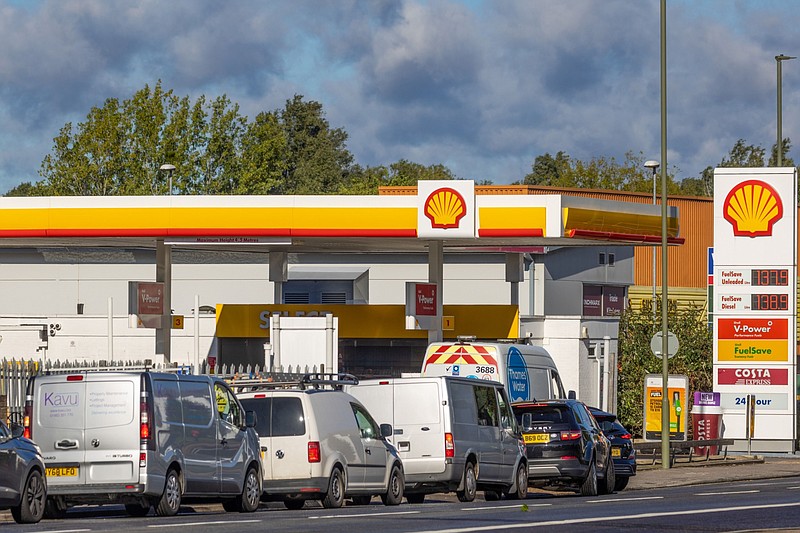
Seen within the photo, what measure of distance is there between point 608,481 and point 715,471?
355 inches

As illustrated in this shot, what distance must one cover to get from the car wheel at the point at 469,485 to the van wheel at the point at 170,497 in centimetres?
584

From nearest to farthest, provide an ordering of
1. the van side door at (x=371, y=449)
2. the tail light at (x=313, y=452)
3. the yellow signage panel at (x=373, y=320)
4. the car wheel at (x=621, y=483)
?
the tail light at (x=313, y=452) < the van side door at (x=371, y=449) < the car wheel at (x=621, y=483) < the yellow signage panel at (x=373, y=320)

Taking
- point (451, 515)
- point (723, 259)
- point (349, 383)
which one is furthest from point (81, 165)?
point (451, 515)

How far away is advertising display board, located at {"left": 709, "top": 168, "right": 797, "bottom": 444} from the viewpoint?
43.3 metres

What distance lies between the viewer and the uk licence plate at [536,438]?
1048 inches

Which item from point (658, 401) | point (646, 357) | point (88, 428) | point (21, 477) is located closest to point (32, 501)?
point (21, 477)

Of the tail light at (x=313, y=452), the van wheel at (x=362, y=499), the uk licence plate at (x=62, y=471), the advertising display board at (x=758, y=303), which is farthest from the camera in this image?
the advertising display board at (x=758, y=303)

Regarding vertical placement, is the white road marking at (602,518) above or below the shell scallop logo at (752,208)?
below

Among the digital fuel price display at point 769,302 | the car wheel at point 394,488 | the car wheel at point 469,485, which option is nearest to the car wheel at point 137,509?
the car wheel at point 394,488

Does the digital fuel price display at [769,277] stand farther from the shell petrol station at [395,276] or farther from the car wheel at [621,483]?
the car wheel at [621,483]

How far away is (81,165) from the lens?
88375 millimetres

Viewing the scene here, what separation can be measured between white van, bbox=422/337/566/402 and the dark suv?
2.20 meters

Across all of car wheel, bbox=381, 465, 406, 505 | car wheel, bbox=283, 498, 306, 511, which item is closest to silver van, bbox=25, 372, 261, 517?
car wheel, bbox=283, 498, 306, 511

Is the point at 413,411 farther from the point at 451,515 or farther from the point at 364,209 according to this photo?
the point at 364,209
